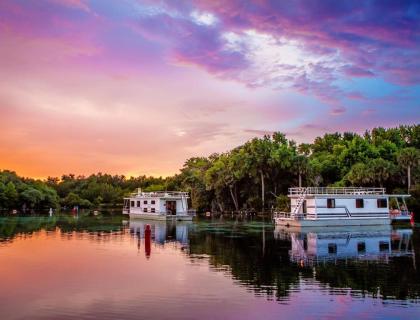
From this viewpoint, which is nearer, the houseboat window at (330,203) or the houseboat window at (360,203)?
the houseboat window at (330,203)

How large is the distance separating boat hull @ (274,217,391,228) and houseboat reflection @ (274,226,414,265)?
3.16 ft

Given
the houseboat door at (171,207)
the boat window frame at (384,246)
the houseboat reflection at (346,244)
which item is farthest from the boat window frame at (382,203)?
the houseboat door at (171,207)

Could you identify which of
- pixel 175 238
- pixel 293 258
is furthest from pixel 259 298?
pixel 175 238

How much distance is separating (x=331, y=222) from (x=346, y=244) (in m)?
15.7

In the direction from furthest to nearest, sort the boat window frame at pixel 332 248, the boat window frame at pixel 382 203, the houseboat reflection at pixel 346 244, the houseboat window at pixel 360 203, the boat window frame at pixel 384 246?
the boat window frame at pixel 382 203, the houseboat window at pixel 360 203, the boat window frame at pixel 384 246, the boat window frame at pixel 332 248, the houseboat reflection at pixel 346 244

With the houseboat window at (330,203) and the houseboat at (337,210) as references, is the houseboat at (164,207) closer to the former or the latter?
the houseboat at (337,210)

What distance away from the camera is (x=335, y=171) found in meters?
92.8

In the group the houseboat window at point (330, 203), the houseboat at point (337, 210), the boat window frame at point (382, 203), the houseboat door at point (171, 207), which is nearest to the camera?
the houseboat at point (337, 210)

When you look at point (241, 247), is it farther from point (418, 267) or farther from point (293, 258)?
point (418, 267)

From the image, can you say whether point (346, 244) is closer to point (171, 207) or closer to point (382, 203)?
point (382, 203)

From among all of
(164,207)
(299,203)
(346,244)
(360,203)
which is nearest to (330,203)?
(299,203)

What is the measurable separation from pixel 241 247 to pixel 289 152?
5391 centimetres

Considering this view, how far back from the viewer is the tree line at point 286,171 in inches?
2953

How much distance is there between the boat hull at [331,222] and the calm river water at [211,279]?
1194cm
